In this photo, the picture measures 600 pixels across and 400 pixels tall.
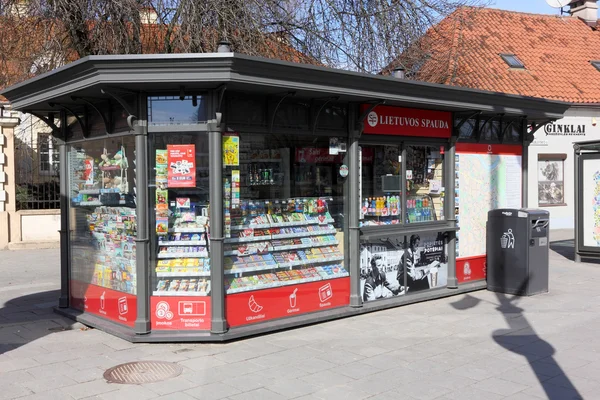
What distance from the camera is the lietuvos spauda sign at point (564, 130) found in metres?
20.1

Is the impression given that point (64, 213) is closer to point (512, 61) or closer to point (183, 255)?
point (183, 255)

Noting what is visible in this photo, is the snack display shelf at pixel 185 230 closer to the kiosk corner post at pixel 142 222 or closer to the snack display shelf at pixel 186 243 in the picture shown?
the snack display shelf at pixel 186 243

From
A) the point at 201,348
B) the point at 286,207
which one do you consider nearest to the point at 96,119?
the point at 286,207

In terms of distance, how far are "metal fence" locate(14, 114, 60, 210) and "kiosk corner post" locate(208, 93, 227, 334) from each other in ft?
38.0

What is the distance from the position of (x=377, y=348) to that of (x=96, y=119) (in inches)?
173

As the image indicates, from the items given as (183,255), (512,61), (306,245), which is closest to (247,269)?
(183,255)

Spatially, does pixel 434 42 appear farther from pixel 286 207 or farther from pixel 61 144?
pixel 61 144

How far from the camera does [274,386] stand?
5352 mm

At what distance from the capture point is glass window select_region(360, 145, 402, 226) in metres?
8.45

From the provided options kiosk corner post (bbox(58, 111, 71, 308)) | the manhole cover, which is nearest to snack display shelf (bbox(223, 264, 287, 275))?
the manhole cover

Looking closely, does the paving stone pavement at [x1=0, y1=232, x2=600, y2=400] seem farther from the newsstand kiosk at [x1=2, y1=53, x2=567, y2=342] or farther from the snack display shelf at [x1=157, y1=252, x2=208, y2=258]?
the snack display shelf at [x1=157, y1=252, x2=208, y2=258]

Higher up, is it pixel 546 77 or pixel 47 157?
pixel 546 77

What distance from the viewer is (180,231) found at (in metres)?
6.94

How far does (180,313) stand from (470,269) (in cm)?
503
